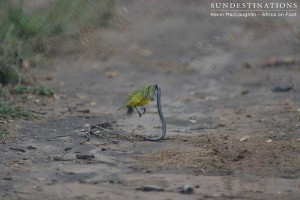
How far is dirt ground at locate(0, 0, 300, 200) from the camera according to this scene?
192 inches

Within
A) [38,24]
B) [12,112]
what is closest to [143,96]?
[12,112]

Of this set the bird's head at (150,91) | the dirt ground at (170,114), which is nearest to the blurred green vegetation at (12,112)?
the dirt ground at (170,114)

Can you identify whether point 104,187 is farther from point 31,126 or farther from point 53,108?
point 53,108

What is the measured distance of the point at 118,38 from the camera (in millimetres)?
10547

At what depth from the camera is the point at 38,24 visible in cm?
961

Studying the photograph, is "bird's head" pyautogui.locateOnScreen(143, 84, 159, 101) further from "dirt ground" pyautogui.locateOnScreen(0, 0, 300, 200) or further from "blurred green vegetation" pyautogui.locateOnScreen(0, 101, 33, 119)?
"blurred green vegetation" pyautogui.locateOnScreen(0, 101, 33, 119)

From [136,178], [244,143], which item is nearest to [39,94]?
[244,143]

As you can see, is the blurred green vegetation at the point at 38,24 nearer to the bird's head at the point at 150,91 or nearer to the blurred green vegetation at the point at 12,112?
the blurred green vegetation at the point at 12,112

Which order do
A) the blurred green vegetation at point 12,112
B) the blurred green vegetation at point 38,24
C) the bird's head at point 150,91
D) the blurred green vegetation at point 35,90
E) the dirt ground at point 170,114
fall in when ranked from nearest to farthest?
the dirt ground at point 170,114
the bird's head at point 150,91
the blurred green vegetation at point 12,112
the blurred green vegetation at point 35,90
the blurred green vegetation at point 38,24

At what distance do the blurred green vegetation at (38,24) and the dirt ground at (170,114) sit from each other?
0.65ft

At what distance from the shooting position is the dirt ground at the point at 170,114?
4871mm

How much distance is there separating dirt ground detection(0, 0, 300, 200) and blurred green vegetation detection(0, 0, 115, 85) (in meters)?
0.20

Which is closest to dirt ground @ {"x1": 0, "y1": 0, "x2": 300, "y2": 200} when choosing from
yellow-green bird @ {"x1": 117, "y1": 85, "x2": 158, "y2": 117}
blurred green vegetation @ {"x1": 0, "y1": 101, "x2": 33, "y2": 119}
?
blurred green vegetation @ {"x1": 0, "y1": 101, "x2": 33, "y2": 119}

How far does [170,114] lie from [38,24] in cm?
263
